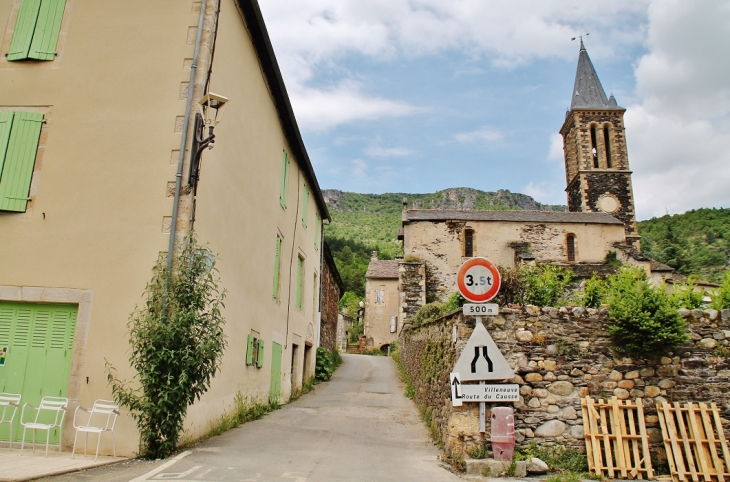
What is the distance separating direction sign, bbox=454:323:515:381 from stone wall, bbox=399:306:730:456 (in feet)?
1.00

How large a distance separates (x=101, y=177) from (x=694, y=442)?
349 inches

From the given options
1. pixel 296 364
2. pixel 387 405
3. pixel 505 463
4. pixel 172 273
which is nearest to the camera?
pixel 505 463

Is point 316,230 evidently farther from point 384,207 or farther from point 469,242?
point 384,207

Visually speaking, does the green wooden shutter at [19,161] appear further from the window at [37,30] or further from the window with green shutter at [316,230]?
the window with green shutter at [316,230]

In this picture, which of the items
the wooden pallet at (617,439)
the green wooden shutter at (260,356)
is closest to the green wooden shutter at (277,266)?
the green wooden shutter at (260,356)

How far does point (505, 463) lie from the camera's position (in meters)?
6.04

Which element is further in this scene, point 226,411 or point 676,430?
point 226,411

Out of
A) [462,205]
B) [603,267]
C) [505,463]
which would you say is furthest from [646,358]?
[462,205]

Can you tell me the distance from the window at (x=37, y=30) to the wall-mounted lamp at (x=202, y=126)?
261cm

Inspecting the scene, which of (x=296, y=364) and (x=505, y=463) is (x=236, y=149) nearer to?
(x=505, y=463)

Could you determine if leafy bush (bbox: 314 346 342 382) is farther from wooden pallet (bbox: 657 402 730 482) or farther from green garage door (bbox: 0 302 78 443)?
wooden pallet (bbox: 657 402 730 482)

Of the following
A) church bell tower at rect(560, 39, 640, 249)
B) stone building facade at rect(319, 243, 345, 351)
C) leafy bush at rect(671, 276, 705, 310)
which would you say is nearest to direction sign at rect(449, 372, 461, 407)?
leafy bush at rect(671, 276, 705, 310)

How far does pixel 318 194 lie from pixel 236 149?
914 cm

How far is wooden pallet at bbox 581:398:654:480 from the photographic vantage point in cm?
601
